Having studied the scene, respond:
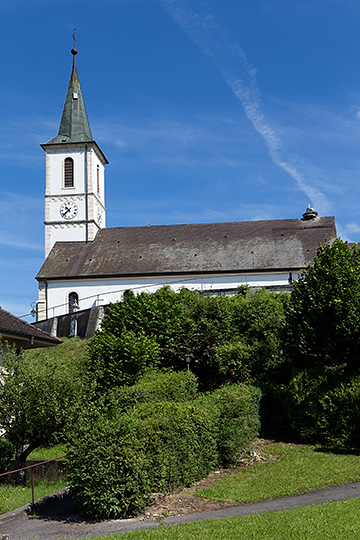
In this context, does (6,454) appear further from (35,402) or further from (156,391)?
(156,391)

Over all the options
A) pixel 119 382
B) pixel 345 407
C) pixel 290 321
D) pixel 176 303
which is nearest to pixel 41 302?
pixel 176 303

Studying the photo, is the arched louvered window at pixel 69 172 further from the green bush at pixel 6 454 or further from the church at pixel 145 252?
the green bush at pixel 6 454

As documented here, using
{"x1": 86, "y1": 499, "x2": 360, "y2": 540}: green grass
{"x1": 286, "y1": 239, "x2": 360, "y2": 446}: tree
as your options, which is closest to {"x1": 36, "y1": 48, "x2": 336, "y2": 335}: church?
{"x1": 286, "y1": 239, "x2": 360, "y2": 446}: tree

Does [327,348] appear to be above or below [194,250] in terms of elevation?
below

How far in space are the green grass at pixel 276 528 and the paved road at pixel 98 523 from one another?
0.61 m

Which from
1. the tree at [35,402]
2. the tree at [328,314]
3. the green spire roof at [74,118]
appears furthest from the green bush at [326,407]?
the green spire roof at [74,118]

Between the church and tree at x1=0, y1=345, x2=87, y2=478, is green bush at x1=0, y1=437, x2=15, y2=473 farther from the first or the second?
the church

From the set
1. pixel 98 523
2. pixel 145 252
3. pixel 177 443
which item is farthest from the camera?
pixel 145 252

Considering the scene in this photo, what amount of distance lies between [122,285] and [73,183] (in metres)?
14.8

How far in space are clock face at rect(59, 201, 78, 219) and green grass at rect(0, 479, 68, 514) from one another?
44518 mm

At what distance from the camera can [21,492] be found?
13109 mm

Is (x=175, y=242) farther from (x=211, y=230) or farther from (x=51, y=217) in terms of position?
(x=51, y=217)

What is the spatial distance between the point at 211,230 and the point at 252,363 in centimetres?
3043

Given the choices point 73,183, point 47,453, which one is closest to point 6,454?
point 47,453
